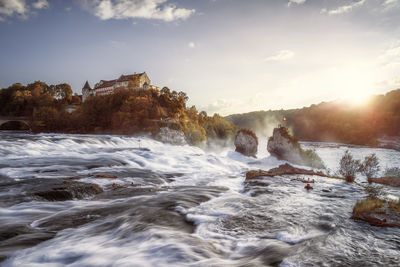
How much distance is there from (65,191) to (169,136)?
40.7 m

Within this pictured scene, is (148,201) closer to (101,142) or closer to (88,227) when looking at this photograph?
(88,227)

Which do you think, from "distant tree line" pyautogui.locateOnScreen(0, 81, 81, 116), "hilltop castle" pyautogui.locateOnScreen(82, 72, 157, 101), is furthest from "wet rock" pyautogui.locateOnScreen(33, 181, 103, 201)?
"hilltop castle" pyautogui.locateOnScreen(82, 72, 157, 101)

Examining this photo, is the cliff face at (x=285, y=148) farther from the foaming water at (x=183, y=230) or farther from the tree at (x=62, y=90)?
the tree at (x=62, y=90)

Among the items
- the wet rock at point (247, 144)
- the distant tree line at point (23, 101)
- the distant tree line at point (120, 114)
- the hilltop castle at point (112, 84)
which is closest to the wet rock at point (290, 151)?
the wet rock at point (247, 144)

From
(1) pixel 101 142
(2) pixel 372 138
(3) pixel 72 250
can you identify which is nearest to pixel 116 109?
(1) pixel 101 142

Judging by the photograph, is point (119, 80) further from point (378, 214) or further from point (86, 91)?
point (378, 214)

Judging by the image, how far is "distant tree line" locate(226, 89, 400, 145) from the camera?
7769cm

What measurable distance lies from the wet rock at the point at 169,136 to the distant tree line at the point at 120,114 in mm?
1240

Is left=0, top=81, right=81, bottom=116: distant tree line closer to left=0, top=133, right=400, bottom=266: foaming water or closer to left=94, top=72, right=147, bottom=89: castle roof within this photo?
left=94, top=72, right=147, bottom=89: castle roof

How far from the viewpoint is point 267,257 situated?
4109 mm

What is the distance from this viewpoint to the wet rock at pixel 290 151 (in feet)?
109

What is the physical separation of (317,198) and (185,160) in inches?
562

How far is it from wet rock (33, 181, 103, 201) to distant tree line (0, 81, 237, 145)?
4068 centimetres

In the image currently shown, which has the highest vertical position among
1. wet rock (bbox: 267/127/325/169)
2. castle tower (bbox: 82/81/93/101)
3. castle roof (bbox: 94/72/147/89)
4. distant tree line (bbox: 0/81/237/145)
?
castle roof (bbox: 94/72/147/89)
